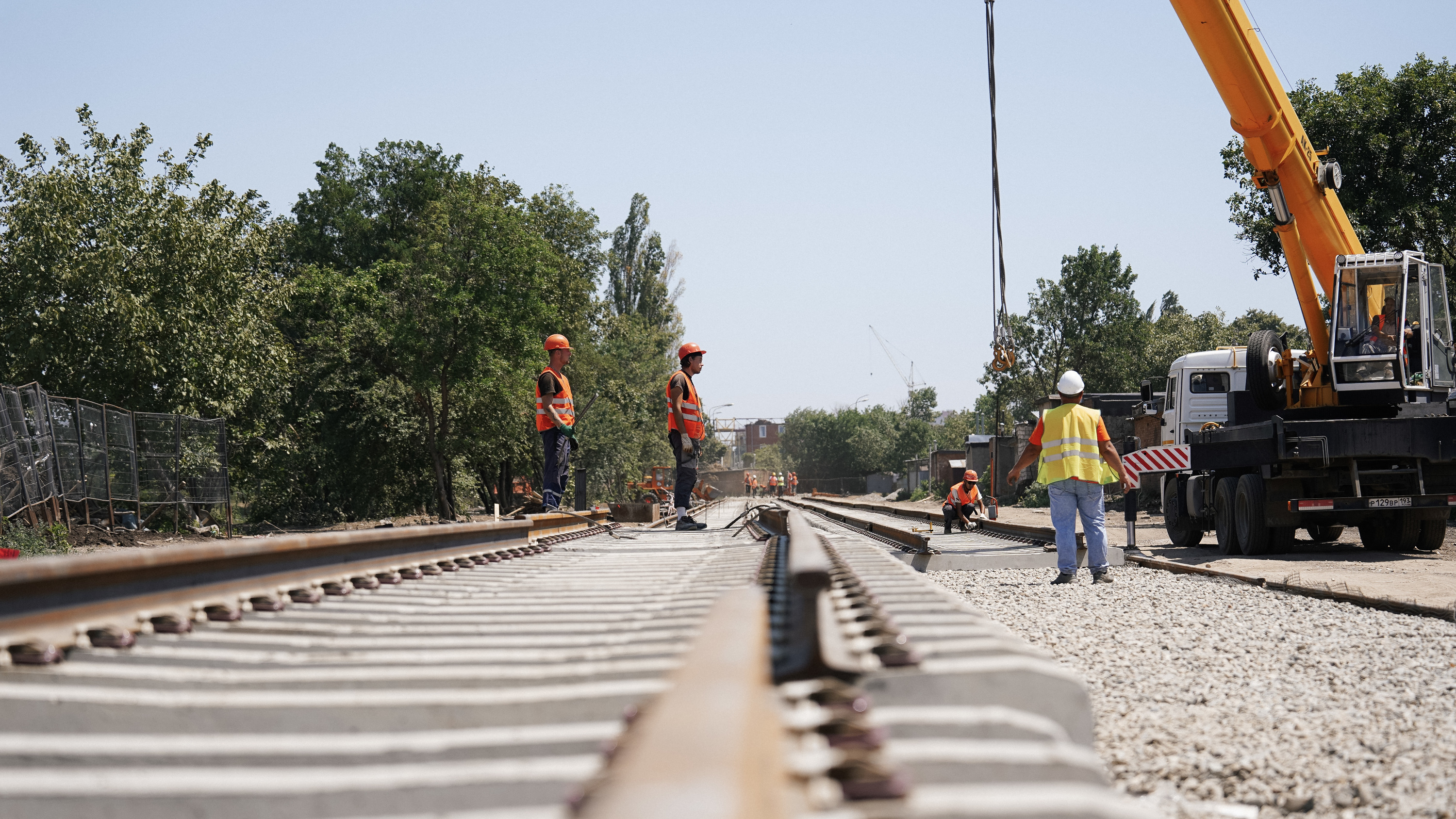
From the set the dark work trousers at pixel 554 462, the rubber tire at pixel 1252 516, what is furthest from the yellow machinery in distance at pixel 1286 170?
the dark work trousers at pixel 554 462

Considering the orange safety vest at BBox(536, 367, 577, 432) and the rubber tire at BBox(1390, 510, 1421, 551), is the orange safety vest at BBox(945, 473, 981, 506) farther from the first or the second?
the orange safety vest at BBox(536, 367, 577, 432)

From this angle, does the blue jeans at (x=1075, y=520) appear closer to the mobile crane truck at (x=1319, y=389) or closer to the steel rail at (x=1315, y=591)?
the steel rail at (x=1315, y=591)

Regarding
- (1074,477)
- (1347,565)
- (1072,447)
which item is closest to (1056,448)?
(1072,447)

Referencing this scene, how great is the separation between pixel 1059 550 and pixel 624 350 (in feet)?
147

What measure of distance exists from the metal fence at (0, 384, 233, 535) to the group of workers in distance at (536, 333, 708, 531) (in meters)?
8.22

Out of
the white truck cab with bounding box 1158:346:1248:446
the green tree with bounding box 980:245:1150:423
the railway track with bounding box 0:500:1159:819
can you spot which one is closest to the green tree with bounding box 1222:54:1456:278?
the white truck cab with bounding box 1158:346:1248:446

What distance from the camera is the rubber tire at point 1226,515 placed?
45.4 feet

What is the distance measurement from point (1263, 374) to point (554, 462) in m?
10.3

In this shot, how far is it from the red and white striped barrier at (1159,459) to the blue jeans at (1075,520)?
20.3 feet

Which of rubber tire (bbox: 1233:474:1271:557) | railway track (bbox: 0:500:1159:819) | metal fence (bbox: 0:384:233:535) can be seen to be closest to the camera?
railway track (bbox: 0:500:1159:819)

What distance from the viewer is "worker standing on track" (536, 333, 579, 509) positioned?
10.8 meters

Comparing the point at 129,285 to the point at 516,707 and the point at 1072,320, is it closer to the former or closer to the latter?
the point at 516,707

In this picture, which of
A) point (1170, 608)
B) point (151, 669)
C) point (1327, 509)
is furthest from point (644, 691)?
point (1327, 509)

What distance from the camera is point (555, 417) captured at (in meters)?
10.8
